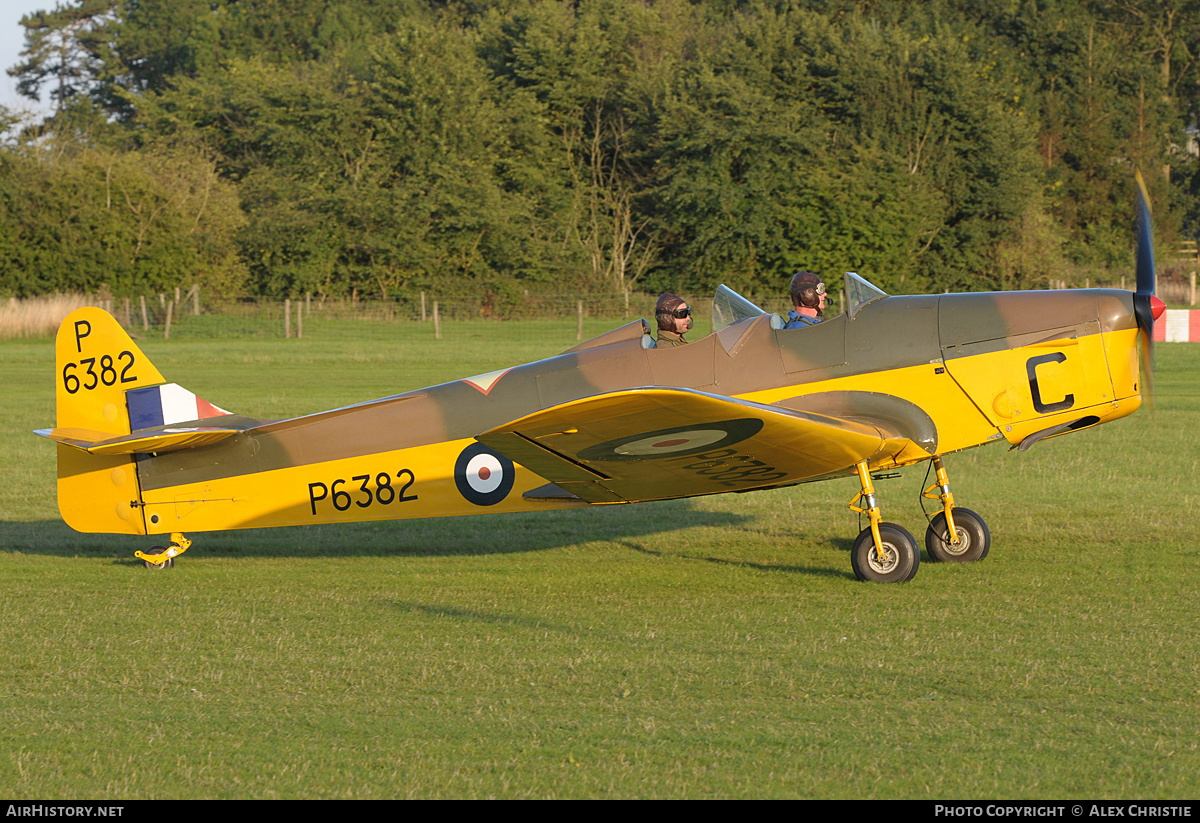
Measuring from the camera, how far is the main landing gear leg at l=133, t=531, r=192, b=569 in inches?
352

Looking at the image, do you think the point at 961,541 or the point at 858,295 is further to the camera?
the point at 961,541

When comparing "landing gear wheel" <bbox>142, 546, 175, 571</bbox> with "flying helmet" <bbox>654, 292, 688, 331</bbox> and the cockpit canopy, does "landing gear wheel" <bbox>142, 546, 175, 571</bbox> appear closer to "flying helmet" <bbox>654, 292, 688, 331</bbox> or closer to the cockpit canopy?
"flying helmet" <bbox>654, 292, 688, 331</bbox>

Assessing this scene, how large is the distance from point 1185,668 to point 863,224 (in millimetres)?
45351

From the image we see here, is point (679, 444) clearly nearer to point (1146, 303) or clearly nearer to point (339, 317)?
point (1146, 303)

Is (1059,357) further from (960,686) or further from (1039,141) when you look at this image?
(1039,141)

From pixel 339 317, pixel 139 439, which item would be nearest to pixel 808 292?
pixel 139 439

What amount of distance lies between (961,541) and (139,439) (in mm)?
5848

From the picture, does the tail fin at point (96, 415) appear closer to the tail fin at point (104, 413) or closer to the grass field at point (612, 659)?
the tail fin at point (104, 413)

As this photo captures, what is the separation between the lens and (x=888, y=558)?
7.95 metres

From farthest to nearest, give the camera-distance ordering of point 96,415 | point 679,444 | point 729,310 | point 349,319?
point 349,319, point 96,415, point 729,310, point 679,444


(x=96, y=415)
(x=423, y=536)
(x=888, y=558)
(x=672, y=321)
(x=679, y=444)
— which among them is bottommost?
(x=423, y=536)

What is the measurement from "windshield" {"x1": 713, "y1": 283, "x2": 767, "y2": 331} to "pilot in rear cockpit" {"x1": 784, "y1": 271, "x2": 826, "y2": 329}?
11.2 inches

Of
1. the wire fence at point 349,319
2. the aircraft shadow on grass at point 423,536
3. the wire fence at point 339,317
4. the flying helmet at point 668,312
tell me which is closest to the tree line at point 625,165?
the wire fence at point 339,317

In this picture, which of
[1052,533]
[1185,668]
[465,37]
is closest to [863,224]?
[465,37]
